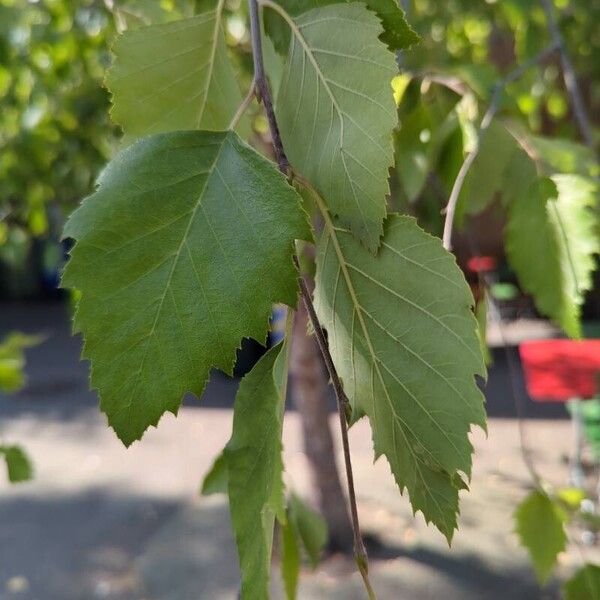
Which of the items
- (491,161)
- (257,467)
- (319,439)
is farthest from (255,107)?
(319,439)

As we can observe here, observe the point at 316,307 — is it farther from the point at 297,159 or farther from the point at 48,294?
the point at 48,294

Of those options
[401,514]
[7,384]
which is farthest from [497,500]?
[7,384]

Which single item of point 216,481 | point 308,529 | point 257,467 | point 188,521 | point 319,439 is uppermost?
point 257,467

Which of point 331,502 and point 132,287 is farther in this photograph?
point 331,502

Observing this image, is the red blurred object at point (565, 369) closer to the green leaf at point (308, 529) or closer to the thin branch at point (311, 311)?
the green leaf at point (308, 529)

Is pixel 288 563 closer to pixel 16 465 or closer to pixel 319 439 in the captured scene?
pixel 16 465

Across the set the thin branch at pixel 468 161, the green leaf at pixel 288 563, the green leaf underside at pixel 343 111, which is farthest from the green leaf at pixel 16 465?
the green leaf underside at pixel 343 111
